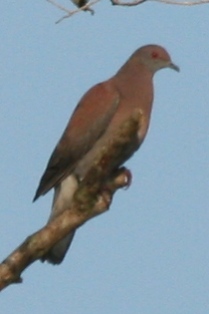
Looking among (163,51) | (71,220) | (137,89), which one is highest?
(163,51)

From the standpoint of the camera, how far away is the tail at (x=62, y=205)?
5.69 m

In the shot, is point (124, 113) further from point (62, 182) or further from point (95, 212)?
point (95, 212)

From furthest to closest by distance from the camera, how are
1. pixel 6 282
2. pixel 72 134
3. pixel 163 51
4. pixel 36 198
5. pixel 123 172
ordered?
pixel 163 51
pixel 72 134
pixel 36 198
pixel 123 172
pixel 6 282

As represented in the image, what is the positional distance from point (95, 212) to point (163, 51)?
3.11m

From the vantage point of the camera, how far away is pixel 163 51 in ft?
24.1

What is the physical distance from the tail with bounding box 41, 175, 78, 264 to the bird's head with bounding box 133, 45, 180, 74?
3.97ft

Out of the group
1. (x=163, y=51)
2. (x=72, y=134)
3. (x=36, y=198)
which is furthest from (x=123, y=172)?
(x=163, y=51)

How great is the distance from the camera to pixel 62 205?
614 centimetres

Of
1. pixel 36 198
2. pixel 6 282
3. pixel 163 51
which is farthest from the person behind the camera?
pixel 163 51

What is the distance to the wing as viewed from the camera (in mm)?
6586

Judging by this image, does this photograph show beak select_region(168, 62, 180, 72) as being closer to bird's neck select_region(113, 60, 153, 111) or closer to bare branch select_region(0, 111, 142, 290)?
bird's neck select_region(113, 60, 153, 111)

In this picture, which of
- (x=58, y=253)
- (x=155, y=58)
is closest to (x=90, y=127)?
(x=155, y=58)

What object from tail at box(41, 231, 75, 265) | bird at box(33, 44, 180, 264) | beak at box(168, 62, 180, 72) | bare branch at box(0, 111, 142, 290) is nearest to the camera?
bare branch at box(0, 111, 142, 290)

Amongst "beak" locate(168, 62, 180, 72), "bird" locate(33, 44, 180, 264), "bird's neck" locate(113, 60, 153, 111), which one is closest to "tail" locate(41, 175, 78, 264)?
"bird" locate(33, 44, 180, 264)
